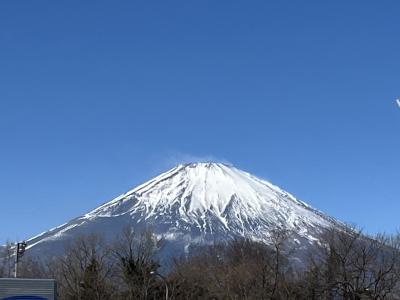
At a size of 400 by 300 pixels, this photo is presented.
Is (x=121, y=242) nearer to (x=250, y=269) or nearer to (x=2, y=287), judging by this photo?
(x=250, y=269)

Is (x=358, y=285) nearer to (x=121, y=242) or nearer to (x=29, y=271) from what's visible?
(x=121, y=242)

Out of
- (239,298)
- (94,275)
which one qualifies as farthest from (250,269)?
(94,275)

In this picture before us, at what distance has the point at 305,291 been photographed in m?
65.3

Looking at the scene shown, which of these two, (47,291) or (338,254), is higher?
(338,254)

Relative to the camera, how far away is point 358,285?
61.2 metres

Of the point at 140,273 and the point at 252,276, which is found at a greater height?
the point at 140,273

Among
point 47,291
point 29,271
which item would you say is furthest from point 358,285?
point 29,271

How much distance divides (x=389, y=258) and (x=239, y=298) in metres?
13.9

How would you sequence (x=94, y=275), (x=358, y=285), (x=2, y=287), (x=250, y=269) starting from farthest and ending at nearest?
(x=250, y=269)
(x=94, y=275)
(x=358, y=285)
(x=2, y=287)

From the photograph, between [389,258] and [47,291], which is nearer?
[47,291]

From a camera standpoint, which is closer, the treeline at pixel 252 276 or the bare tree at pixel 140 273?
the treeline at pixel 252 276

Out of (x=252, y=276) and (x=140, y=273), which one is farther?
(x=252, y=276)

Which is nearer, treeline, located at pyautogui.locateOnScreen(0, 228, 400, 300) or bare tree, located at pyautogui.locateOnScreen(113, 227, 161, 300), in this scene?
treeline, located at pyautogui.locateOnScreen(0, 228, 400, 300)

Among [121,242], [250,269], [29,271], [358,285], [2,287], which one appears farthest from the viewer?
[29,271]
